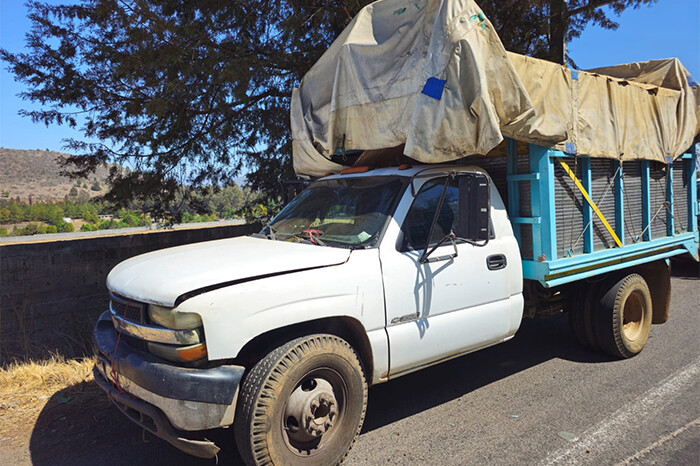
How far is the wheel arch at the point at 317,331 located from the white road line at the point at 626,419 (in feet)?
4.59

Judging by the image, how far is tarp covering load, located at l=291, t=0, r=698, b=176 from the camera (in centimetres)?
371

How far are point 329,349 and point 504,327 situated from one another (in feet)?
5.99

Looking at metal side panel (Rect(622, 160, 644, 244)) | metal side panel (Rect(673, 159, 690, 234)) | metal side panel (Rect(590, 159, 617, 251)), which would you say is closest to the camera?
metal side panel (Rect(590, 159, 617, 251))

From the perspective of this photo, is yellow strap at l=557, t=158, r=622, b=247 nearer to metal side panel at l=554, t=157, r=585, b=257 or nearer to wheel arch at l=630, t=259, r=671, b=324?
metal side panel at l=554, t=157, r=585, b=257

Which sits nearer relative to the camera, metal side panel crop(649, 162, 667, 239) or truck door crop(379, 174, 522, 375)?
truck door crop(379, 174, 522, 375)

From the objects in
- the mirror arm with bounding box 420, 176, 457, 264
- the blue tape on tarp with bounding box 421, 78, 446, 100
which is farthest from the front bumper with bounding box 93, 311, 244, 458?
the blue tape on tarp with bounding box 421, 78, 446, 100

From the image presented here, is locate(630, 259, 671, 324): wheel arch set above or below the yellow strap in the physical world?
below

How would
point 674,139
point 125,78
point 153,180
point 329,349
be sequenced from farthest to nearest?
point 153,180 < point 125,78 < point 674,139 < point 329,349

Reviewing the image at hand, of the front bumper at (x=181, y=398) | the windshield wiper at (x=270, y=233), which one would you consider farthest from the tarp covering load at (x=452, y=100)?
the front bumper at (x=181, y=398)

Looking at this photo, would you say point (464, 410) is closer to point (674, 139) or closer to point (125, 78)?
point (674, 139)

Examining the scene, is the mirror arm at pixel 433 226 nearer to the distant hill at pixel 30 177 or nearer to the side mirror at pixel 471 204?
the side mirror at pixel 471 204

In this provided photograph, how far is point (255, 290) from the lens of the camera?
9.38 feet

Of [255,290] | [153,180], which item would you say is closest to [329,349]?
[255,290]

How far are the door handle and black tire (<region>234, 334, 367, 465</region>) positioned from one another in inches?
58.1
